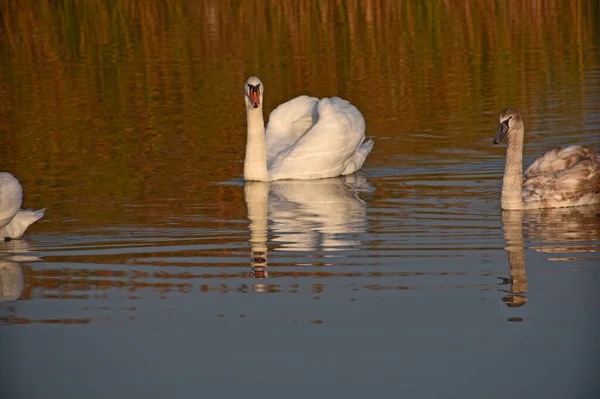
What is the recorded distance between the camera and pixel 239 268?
373 inches

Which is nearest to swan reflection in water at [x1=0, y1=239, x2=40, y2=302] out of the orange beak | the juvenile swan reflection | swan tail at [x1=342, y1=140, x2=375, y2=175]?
the juvenile swan reflection

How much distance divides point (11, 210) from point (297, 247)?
229cm

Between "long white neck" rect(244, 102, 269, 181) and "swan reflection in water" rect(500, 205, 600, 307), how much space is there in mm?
3450

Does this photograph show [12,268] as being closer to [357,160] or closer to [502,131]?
[502,131]

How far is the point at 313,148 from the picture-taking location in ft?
46.2

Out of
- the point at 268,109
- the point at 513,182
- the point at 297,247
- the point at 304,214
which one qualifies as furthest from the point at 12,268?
the point at 268,109

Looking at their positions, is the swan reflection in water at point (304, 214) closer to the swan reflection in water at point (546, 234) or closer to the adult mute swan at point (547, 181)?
the swan reflection in water at point (546, 234)

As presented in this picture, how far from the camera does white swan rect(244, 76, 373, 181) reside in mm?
14062

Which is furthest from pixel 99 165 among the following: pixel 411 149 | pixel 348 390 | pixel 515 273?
pixel 348 390

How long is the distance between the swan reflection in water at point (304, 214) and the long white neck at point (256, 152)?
0.10 metres

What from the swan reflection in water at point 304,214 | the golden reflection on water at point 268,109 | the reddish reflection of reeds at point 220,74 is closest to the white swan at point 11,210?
the golden reflection on water at point 268,109

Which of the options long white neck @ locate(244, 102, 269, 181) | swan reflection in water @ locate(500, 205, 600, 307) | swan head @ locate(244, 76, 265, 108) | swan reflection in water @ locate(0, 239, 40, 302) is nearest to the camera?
swan reflection in water @ locate(500, 205, 600, 307)

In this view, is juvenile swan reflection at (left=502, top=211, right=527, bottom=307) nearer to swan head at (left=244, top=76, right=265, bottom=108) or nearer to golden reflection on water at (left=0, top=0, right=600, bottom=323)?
golden reflection on water at (left=0, top=0, right=600, bottom=323)

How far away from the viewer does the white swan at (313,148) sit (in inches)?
554
